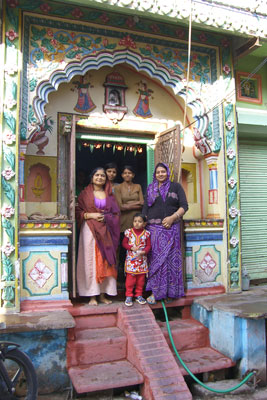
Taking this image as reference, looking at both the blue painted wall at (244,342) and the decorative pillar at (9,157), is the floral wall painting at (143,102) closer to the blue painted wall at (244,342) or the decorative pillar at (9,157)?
the decorative pillar at (9,157)

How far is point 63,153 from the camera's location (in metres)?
5.63

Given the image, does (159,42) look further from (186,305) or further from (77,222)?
(186,305)

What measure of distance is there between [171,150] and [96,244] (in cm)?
185

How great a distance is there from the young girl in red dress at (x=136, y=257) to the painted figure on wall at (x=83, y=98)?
6.68ft

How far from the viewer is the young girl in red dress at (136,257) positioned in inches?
192

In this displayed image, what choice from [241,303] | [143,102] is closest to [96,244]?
[241,303]

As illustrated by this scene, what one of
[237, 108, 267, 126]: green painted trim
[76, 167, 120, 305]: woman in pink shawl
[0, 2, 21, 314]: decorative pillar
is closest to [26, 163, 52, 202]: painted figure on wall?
[76, 167, 120, 305]: woman in pink shawl

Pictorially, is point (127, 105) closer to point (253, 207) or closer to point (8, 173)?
point (8, 173)

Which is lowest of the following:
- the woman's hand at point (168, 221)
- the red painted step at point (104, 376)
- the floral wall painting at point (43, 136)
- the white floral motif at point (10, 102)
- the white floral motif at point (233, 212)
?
the red painted step at point (104, 376)

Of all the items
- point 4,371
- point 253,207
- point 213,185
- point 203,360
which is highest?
point 213,185

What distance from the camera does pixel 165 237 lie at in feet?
16.5

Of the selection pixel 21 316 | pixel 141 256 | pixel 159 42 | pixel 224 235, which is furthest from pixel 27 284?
pixel 159 42

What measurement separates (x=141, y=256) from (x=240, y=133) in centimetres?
295

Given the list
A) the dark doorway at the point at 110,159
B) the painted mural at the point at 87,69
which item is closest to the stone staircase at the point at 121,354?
the painted mural at the point at 87,69
